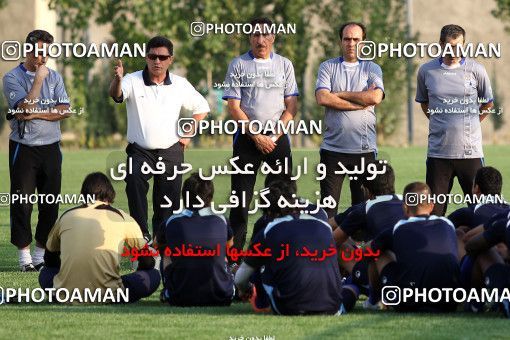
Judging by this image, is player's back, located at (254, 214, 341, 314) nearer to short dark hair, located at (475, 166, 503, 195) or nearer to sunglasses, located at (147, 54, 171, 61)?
short dark hair, located at (475, 166, 503, 195)

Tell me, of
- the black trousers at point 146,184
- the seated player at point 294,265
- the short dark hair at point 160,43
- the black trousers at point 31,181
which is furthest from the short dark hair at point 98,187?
the black trousers at point 31,181

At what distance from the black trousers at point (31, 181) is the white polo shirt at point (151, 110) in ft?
2.70

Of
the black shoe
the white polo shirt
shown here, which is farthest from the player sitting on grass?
the black shoe

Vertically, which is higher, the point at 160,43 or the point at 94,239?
the point at 160,43

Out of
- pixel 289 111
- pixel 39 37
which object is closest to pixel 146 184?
pixel 289 111

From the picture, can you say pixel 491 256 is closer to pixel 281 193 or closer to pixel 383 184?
pixel 383 184

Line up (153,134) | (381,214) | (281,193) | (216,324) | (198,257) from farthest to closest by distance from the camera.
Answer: (153,134)
(381,214)
(198,257)
(281,193)
(216,324)

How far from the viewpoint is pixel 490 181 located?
379 inches

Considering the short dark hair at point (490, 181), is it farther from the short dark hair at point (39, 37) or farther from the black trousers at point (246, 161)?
the short dark hair at point (39, 37)

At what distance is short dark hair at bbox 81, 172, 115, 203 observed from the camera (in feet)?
32.0

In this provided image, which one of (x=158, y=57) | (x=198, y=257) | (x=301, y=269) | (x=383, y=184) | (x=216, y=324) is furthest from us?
(x=158, y=57)

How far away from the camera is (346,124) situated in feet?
40.6

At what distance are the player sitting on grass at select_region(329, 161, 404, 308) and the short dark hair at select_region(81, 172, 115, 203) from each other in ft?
5.65

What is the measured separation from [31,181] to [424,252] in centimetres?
463
